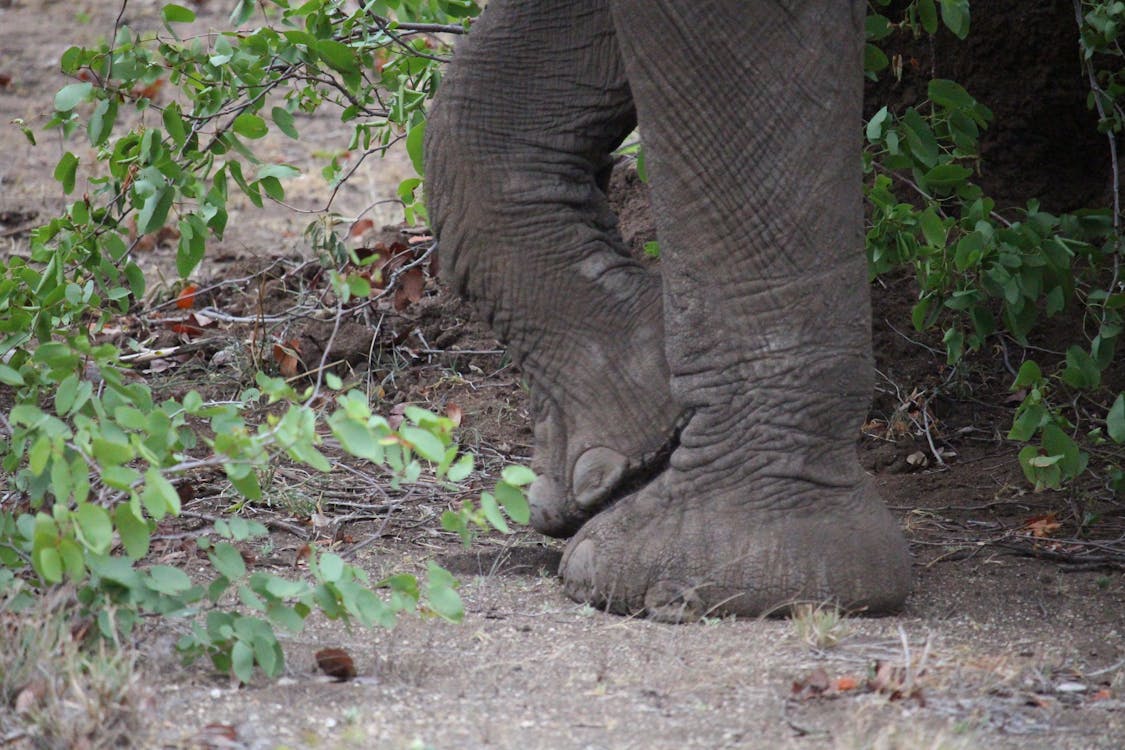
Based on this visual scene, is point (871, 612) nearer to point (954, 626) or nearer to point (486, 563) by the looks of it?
point (954, 626)

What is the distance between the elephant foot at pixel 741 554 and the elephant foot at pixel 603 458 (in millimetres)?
93

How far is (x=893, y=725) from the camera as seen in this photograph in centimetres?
213

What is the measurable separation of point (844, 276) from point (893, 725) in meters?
0.87

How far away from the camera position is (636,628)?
2684 mm

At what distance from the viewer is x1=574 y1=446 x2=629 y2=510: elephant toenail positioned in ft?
9.59

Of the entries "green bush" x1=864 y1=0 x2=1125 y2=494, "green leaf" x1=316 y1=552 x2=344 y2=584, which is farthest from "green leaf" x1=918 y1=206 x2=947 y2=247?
"green leaf" x1=316 y1=552 x2=344 y2=584

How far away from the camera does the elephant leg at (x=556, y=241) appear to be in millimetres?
2943

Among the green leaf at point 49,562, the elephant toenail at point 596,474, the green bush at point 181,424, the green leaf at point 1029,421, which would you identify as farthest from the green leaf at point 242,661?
the green leaf at point 1029,421

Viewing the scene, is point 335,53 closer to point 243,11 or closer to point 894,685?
point 243,11

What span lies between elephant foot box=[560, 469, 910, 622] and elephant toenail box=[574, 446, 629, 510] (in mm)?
96

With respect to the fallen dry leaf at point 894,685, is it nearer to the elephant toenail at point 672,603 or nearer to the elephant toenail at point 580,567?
the elephant toenail at point 672,603

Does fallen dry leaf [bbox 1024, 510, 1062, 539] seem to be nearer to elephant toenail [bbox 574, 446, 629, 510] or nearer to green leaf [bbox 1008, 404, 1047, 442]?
green leaf [bbox 1008, 404, 1047, 442]

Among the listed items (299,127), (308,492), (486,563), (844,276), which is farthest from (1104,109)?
(299,127)

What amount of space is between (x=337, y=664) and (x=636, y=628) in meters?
0.55
